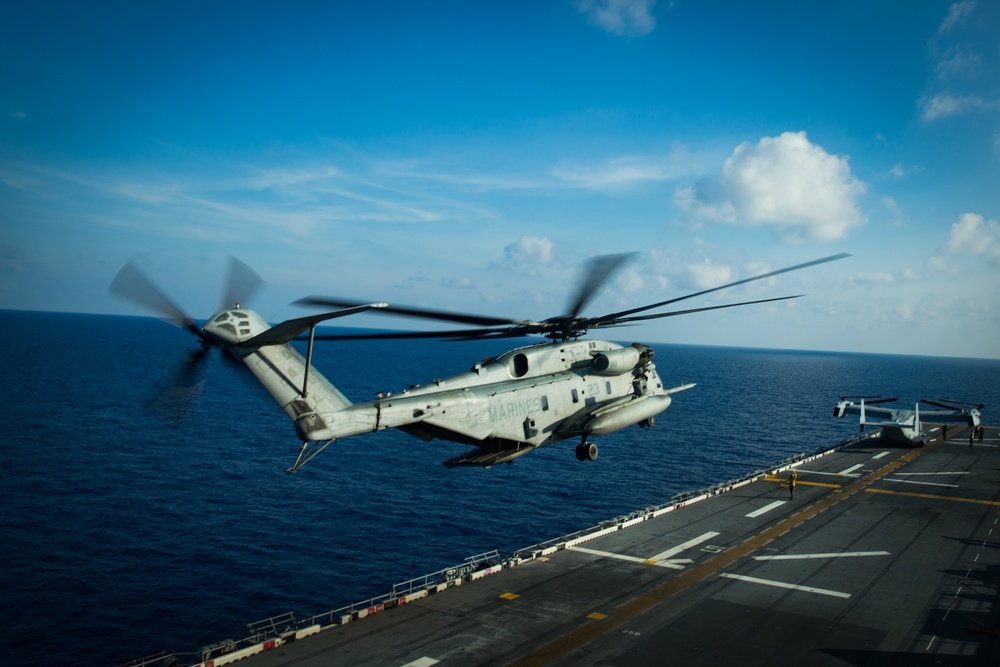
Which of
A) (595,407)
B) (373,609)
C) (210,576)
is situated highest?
(595,407)

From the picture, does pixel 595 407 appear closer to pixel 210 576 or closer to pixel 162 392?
pixel 162 392

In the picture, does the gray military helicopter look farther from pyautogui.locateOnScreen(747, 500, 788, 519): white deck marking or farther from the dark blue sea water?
pyautogui.locateOnScreen(747, 500, 788, 519): white deck marking

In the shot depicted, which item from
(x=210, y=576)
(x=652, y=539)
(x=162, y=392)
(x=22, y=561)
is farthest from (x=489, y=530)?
(x=162, y=392)

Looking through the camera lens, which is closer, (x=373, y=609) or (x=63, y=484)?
(x=373, y=609)

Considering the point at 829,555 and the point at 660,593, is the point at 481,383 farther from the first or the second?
the point at 829,555

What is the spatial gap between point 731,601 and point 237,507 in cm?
4056

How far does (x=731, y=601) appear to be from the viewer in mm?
27531

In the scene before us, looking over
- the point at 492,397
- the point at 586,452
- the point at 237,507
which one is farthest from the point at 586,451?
the point at 237,507

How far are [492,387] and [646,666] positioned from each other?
11.3 meters

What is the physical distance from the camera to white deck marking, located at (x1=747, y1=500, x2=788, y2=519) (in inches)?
1681

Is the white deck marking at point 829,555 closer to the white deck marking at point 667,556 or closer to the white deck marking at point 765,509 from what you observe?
the white deck marking at point 667,556

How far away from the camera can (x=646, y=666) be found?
70.8 feet

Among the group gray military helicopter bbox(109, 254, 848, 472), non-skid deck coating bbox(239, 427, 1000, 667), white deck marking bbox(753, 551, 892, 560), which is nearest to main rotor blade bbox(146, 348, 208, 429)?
gray military helicopter bbox(109, 254, 848, 472)

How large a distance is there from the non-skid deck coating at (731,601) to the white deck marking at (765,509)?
0.36 meters
